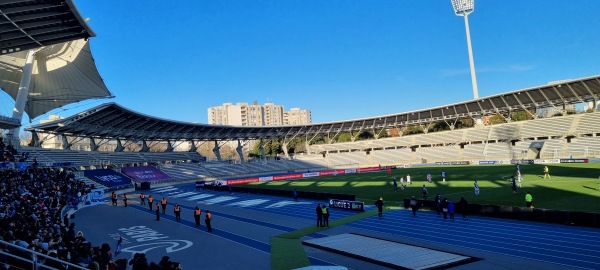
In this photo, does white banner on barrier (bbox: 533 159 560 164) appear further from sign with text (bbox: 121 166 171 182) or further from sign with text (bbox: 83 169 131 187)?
sign with text (bbox: 83 169 131 187)

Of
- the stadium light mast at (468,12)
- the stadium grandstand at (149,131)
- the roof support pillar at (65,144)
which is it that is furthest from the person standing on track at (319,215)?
the stadium light mast at (468,12)

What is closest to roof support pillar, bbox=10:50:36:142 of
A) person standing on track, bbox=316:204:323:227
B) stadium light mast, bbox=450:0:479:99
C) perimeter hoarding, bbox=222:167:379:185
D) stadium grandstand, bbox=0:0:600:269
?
stadium grandstand, bbox=0:0:600:269

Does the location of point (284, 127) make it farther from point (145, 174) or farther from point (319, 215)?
point (319, 215)

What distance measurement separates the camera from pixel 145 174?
61.8 metres

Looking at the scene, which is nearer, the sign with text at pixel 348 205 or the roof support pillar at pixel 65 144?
the sign with text at pixel 348 205

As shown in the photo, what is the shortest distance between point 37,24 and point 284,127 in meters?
69.9

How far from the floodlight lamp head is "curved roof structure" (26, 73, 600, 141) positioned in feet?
82.0

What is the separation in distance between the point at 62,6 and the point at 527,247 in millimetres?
21517

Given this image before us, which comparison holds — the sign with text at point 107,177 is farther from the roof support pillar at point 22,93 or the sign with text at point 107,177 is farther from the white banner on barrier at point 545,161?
the white banner on barrier at point 545,161

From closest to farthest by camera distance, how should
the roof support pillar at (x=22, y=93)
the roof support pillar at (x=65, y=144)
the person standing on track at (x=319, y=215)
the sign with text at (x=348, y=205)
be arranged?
the person standing on track at (x=319, y=215) < the sign with text at (x=348, y=205) < the roof support pillar at (x=22, y=93) < the roof support pillar at (x=65, y=144)

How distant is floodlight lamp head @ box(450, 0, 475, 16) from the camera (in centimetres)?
8507

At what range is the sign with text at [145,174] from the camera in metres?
59.7

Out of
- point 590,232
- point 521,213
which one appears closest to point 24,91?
point 521,213

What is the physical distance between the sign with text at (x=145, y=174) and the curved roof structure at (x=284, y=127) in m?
6.00
